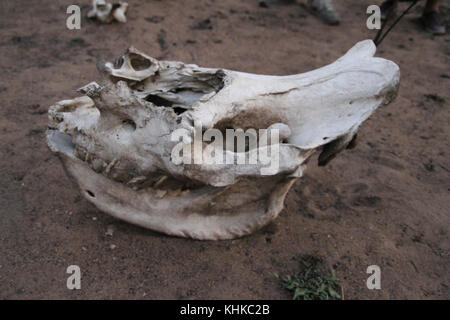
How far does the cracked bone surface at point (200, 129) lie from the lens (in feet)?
6.89

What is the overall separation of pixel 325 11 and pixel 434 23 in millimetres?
1474

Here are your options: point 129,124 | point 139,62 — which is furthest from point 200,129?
point 139,62

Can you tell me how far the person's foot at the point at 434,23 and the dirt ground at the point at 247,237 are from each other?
590mm

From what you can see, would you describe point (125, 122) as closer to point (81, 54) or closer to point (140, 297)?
point (140, 297)

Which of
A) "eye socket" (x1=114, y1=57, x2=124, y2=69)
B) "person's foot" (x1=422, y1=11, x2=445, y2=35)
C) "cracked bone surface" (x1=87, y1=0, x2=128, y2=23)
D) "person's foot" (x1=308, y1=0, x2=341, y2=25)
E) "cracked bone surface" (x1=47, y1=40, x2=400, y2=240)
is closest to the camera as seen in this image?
"cracked bone surface" (x1=47, y1=40, x2=400, y2=240)

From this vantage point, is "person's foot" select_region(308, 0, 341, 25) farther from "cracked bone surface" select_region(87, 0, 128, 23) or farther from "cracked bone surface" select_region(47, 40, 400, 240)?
"cracked bone surface" select_region(47, 40, 400, 240)

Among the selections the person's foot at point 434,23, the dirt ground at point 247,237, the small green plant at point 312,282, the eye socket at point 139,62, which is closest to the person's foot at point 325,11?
the dirt ground at point 247,237

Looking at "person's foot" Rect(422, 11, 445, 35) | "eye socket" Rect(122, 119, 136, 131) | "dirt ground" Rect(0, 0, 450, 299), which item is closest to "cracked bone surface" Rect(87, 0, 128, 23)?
"dirt ground" Rect(0, 0, 450, 299)

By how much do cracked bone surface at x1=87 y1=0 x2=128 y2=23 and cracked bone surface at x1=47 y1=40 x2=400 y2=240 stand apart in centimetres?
312

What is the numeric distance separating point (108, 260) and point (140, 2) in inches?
179

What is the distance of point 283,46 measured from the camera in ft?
17.3

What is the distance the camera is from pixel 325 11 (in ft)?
19.5

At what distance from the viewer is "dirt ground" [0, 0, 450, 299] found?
7.57 feet

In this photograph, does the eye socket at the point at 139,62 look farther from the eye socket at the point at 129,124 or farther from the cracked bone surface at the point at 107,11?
the cracked bone surface at the point at 107,11
